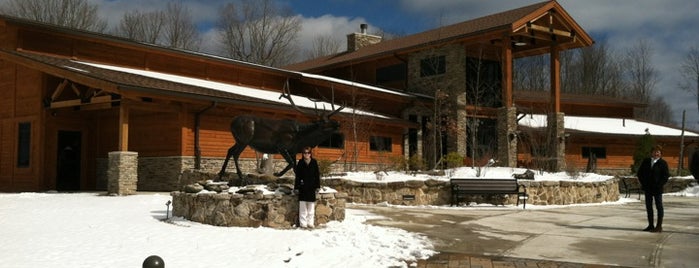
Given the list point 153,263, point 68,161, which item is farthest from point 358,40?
point 153,263

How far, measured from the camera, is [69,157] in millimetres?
21859

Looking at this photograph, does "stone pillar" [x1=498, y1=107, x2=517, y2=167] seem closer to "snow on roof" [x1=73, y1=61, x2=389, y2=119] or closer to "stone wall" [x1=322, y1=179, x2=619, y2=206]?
"snow on roof" [x1=73, y1=61, x2=389, y2=119]

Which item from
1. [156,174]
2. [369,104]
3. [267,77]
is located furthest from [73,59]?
[369,104]

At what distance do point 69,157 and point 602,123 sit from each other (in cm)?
3187

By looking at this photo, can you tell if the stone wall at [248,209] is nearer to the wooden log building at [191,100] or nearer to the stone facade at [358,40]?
the wooden log building at [191,100]

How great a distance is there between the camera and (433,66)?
3158cm

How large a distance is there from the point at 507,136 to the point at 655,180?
1619 centimetres

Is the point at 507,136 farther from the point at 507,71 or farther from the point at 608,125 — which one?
the point at 608,125

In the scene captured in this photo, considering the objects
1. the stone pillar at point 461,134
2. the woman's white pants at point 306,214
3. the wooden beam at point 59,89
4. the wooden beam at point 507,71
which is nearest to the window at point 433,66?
the stone pillar at point 461,134

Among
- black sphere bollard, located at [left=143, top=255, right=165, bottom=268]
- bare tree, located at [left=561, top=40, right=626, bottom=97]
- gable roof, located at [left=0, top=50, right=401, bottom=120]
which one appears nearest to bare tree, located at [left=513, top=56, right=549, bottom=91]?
bare tree, located at [left=561, top=40, right=626, bottom=97]

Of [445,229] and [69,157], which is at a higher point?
[69,157]

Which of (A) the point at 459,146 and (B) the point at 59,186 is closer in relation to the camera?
(B) the point at 59,186

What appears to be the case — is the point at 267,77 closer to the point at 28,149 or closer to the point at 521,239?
the point at 28,149

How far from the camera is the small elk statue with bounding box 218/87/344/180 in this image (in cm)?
1259
